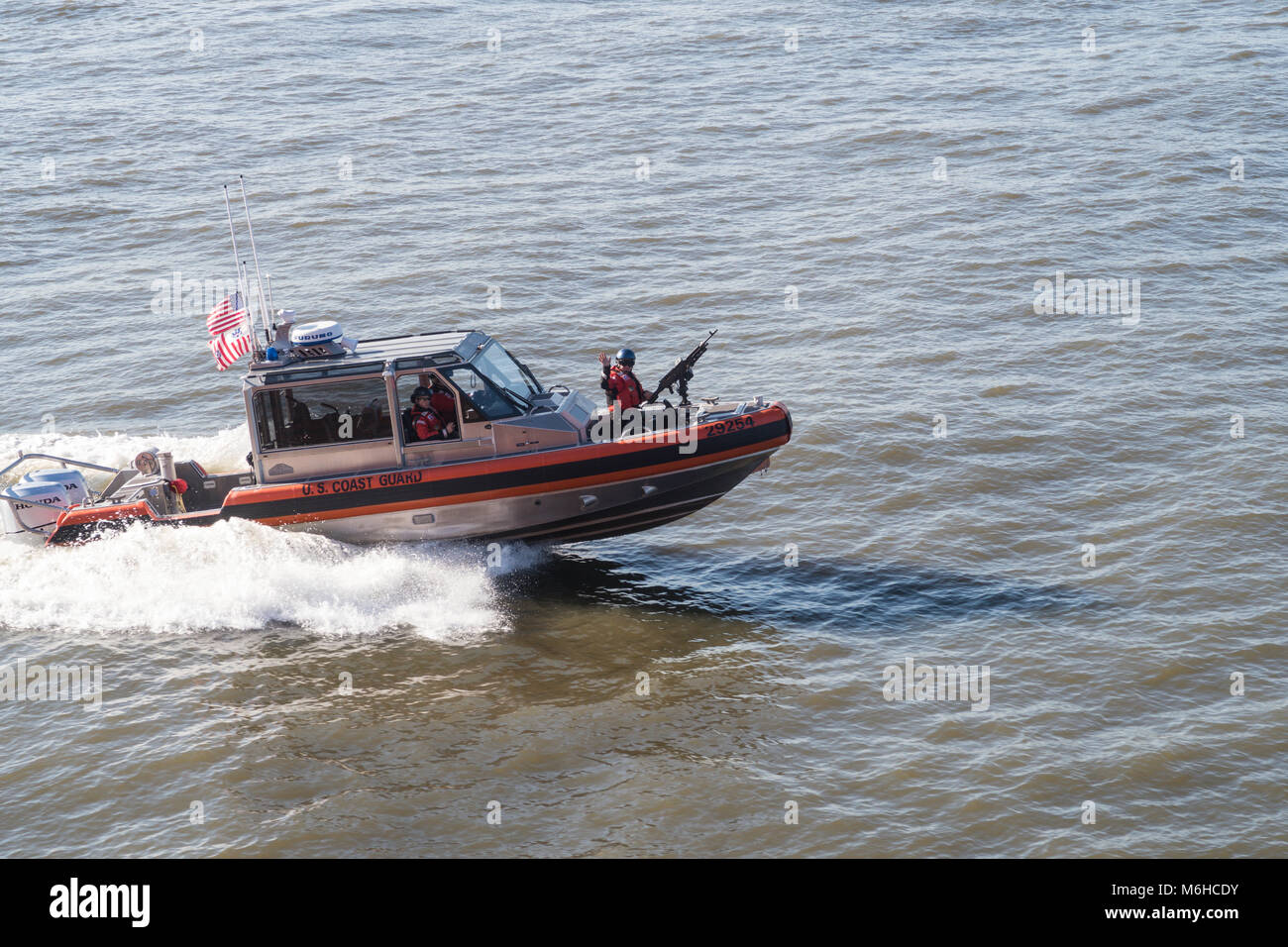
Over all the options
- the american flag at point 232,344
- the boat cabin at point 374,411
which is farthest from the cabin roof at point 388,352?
the american flag at point 232,344

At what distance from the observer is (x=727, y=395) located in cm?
1959

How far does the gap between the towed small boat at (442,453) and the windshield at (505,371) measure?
1.2 inches

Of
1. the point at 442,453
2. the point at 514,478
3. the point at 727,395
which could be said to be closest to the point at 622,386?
the point at 514,478

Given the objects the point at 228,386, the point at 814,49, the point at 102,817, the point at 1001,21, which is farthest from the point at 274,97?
the point at 102,817

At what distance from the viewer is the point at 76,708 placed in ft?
43.8

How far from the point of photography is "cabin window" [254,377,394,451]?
47.1 feet

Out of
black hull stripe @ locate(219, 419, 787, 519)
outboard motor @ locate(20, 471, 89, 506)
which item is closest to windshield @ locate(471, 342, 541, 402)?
black hull stripe @ locate(219, 419, 787, 519)

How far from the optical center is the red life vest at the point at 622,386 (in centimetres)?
1512

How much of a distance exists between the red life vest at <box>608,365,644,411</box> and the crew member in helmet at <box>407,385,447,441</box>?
2.01 m

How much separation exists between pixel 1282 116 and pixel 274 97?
83.1 ft

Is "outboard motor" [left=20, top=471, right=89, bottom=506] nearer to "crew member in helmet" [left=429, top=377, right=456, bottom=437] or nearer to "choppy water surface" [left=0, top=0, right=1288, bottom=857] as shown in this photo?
"choppy water surface" [left=0, top=0, right=1288, bottom=857]

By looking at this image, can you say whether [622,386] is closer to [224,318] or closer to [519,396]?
[519,396]

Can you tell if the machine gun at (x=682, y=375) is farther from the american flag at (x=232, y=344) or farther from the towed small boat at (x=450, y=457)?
the american flag at (x=232, y=344)
